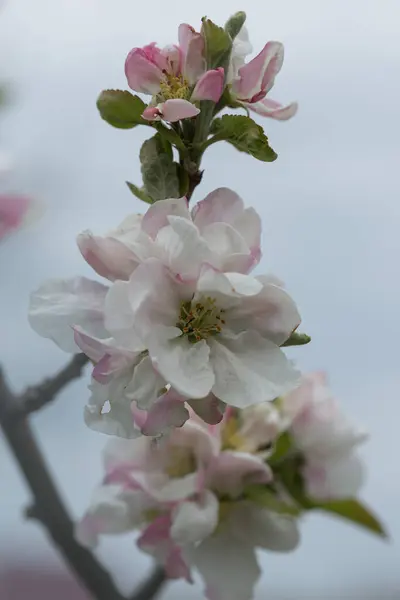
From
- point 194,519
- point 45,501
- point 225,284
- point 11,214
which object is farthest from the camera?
point 11,214

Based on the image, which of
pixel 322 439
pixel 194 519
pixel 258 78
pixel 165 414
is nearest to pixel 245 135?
pixel 258 78

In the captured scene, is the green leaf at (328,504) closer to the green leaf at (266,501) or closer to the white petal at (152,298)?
the green leaf at (266,501)

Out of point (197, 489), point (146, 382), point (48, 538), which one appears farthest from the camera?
point (48, 538)

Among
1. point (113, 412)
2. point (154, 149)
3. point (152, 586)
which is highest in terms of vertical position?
point (154, 149)

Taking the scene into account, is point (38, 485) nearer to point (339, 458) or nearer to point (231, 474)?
point (231, 474)

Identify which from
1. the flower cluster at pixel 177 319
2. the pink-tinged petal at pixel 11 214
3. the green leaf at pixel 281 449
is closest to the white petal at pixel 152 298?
the flower cluster at pixel 177 319

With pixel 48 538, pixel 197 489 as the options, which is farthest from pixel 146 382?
pixel 48 538

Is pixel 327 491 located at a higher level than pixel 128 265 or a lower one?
lower

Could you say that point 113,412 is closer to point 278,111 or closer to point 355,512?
point 278,111
